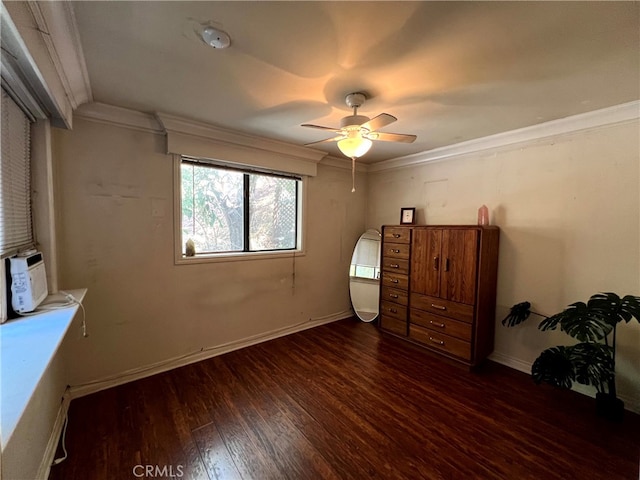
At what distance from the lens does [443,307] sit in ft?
9.16

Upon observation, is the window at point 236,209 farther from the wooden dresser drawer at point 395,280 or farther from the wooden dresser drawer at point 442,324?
the wooden dresser drawer at point 442,324

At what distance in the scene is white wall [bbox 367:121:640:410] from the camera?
209 cm

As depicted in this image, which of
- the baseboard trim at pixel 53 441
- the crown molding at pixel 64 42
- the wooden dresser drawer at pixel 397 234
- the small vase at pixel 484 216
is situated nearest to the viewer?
the crown molding at pixel 64 42

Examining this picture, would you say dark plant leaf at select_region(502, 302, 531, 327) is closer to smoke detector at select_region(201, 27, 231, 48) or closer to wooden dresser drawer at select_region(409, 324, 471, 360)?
wooden dresser drawer at select_region(409, 324, 471, 360)

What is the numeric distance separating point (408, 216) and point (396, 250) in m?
0.57

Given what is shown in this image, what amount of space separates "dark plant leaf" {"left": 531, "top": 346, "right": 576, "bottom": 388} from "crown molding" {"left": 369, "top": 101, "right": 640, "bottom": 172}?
1.82 m

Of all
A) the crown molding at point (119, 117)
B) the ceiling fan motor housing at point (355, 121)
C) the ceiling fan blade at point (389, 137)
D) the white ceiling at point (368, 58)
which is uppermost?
the white ceiling at point (368, 58)

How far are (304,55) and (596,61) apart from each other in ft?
5.29

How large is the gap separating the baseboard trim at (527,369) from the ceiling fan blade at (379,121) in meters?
2.65

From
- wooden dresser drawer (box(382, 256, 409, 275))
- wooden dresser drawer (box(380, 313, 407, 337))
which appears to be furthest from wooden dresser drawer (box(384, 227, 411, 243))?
wooden dresser drawer (box(380, 313, 407, 337))

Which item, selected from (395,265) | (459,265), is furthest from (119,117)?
(459,265)

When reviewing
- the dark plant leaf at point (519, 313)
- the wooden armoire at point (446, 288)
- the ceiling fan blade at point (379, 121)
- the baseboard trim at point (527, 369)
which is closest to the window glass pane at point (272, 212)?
the wooden armoire at point (446, 288)

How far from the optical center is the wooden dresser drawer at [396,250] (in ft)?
10.3

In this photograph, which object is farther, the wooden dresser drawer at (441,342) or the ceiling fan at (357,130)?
the wooden dresser drawer at (441,342)
